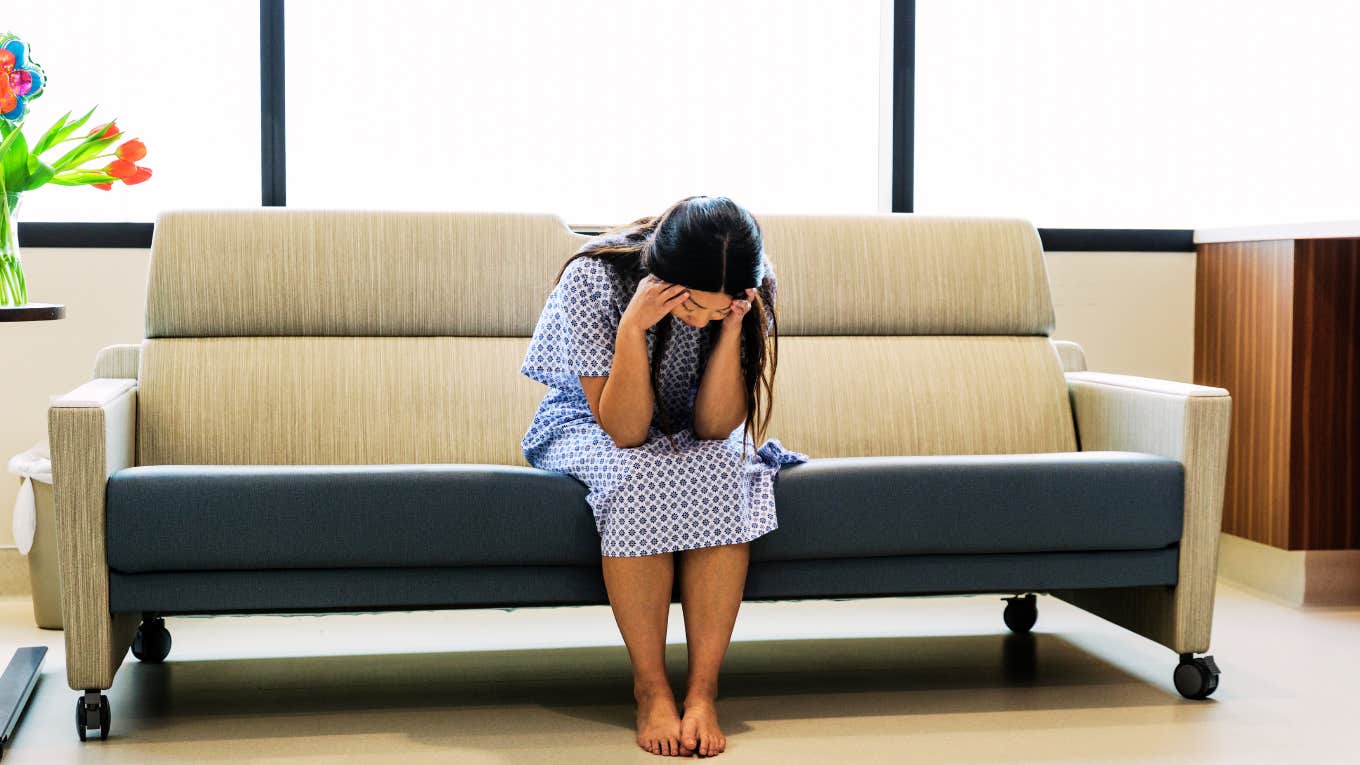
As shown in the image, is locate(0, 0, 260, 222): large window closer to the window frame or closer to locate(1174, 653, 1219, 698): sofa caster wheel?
the window frame

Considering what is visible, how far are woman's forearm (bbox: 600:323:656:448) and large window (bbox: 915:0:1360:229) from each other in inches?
70.0

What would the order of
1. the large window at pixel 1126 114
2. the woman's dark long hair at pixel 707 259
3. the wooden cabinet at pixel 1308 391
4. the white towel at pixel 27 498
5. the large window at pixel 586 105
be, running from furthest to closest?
the large window at pixel 1126 114, the large window at pixel 586 105, the wooden cabinet at pixel 1308 391, the white towel at pixel 27 498, the woman's dark long hair at pixel 707 259

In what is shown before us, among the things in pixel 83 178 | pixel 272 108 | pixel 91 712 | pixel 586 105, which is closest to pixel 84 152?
pixel 83 178

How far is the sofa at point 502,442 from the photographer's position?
207 centimetres

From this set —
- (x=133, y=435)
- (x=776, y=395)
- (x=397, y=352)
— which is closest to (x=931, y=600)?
(x=776, y=395)

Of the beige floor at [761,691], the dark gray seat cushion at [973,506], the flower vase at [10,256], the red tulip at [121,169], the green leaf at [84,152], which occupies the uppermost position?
the green leaf at [84,152]

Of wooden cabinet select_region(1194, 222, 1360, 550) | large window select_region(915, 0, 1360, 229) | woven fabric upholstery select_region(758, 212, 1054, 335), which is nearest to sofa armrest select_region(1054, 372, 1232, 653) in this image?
woven fabric upholstery select_region(758, 212, 1054, 335)

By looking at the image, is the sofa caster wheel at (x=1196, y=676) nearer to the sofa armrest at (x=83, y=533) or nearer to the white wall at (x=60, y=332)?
the sofa armrest at (x=83, y=533)

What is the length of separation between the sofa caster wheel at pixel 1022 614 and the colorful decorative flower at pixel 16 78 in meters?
2.20

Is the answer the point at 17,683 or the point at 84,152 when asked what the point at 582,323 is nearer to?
the point at 84,152

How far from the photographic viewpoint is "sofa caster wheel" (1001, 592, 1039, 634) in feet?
9.32

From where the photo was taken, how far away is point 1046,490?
7.38ft

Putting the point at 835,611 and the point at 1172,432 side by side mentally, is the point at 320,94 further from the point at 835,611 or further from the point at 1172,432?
the point at 1172,432

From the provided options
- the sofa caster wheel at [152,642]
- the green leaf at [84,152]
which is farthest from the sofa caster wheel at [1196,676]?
the green leaf at [84,152]
